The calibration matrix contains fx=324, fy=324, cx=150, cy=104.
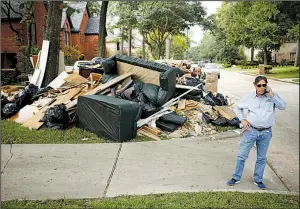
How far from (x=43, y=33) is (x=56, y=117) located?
8.77m

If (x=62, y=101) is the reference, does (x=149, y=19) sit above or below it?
above

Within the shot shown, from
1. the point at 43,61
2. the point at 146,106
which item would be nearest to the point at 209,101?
the point at 146,106

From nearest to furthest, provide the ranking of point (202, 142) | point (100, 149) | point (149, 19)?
point (100, 149) < point (202, 142) < point (149, 19)

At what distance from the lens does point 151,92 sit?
8469 millimetres

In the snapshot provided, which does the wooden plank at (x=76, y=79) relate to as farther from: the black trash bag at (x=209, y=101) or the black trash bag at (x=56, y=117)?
the black trash bag at (x=209, y=101)

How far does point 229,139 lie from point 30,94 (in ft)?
19.2

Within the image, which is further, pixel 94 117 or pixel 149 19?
pixel 149 19

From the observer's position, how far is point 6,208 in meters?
3.74

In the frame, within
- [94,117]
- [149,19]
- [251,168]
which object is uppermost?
[149,19]

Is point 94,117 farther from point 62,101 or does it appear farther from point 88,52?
point 88,52

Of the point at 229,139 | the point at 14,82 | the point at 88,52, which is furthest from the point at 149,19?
the point at 229,139

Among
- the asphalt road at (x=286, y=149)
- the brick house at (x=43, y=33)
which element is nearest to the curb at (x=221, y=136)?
the asphalt road at (x=286, y=149)

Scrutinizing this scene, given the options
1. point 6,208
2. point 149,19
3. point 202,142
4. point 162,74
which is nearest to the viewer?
point 6,208

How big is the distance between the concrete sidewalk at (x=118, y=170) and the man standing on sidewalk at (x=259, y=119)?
1.02 feet
